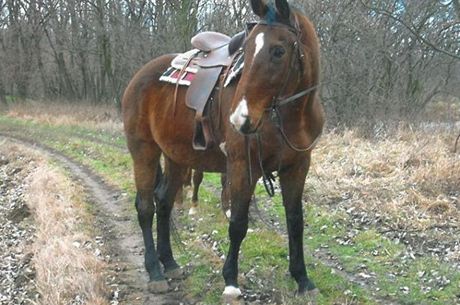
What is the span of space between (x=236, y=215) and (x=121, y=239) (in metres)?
3.28

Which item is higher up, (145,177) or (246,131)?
(246,131)

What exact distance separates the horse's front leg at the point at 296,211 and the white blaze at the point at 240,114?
1.03m

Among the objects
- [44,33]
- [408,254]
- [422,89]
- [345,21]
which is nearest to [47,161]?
[345,21]

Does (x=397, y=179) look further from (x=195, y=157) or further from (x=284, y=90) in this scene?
(x=284, y=90)

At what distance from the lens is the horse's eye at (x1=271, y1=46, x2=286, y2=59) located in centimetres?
425

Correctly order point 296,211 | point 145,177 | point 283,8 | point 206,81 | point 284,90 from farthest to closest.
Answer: point 145,177 → point 206,81 → point 296,211 → point 284,90 → point 283,8

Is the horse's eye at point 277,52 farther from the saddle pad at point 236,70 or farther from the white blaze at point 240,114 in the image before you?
the saddle pad at point 236,70

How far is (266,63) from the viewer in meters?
4.23

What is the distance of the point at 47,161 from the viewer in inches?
604

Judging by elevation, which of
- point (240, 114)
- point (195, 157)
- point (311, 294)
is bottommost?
point (311, 294)

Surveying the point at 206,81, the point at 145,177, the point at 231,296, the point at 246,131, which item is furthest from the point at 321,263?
the point at 246,131

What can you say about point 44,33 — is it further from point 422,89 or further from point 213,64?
point 213,64

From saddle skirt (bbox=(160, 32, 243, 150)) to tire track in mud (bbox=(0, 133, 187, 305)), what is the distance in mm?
1634

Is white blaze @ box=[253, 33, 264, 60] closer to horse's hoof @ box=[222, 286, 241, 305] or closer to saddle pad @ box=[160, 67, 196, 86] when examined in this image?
saddle pad @ box=[160, 67, 196, 86]
